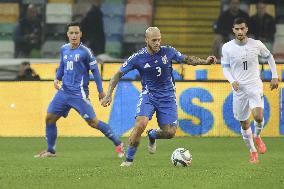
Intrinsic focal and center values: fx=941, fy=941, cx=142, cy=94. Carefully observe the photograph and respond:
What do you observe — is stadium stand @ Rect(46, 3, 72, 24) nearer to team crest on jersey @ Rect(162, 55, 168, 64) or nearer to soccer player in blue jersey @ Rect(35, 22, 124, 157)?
soccer player in blue jersey @ Rect(35, 22, 124, 157)

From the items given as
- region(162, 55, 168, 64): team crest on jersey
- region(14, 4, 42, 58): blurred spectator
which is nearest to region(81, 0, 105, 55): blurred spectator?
region(14, 4, 42, 58): blurred spectator

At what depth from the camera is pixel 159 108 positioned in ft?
40.1

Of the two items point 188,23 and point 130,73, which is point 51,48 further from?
point 130,73

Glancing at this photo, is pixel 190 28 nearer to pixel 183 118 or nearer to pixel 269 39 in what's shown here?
pixel 269 39

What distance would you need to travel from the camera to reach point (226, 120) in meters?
17.8

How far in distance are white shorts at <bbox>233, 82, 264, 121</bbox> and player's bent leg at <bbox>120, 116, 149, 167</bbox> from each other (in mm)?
1986

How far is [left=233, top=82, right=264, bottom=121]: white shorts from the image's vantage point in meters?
13.2

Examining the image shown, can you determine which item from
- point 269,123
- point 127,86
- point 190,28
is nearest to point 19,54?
point 190,28

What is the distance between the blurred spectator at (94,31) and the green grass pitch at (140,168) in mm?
6189

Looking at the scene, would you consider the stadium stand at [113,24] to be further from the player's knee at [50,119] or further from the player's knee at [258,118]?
the player's knee at [258,118]

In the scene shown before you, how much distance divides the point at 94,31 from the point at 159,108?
10593mm

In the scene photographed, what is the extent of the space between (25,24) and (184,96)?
6694mm

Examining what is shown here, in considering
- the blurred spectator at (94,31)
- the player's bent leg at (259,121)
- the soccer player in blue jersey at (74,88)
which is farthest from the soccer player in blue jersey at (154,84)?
the blurred spectator at (94,31)

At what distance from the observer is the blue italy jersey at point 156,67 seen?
11.9 m
